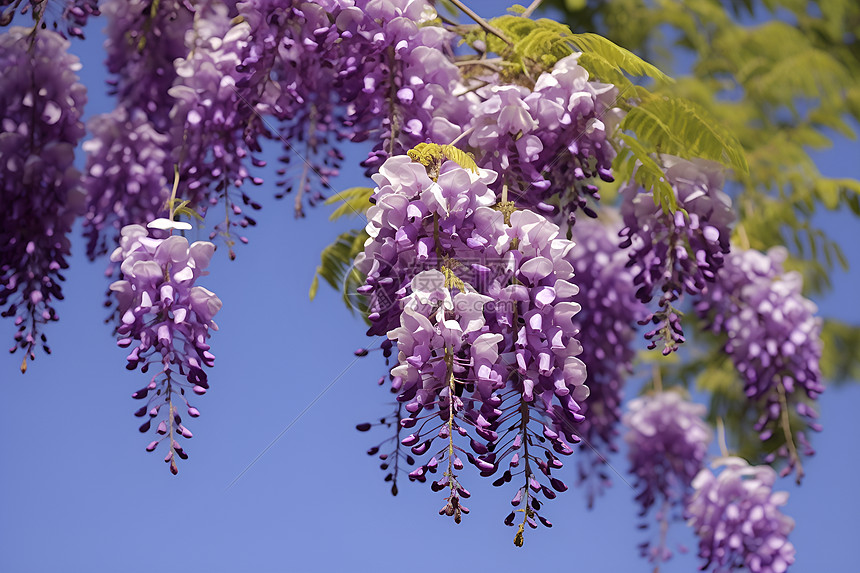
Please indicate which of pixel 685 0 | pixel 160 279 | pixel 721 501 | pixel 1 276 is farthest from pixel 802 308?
pixel 1 276

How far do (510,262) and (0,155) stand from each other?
6.15 ft

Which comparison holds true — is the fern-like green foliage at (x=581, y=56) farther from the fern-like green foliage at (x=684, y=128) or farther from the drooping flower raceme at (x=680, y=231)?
the drooping flower raceme at (x=680, y=231)

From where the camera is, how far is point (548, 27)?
8.32ft

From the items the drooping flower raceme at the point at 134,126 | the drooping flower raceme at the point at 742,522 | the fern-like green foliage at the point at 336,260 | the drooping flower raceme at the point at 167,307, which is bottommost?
the drooping flower raceme at the point at 742,522

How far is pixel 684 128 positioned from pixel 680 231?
0.96 ft

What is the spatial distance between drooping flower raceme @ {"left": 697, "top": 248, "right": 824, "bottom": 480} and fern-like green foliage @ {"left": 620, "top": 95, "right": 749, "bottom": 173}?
1.47 meters

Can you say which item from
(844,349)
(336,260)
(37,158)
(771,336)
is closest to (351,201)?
(336,260)

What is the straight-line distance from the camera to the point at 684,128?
249 centimetres

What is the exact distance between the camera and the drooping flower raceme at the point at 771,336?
366cm

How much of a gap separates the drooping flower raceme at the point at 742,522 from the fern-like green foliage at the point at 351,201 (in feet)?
7.22

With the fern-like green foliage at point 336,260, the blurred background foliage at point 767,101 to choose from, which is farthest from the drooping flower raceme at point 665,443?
the fern-like green foliage at point 336,260

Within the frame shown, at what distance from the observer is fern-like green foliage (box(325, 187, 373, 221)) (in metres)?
3.13

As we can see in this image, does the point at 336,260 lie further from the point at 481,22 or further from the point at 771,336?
the point at 771,336

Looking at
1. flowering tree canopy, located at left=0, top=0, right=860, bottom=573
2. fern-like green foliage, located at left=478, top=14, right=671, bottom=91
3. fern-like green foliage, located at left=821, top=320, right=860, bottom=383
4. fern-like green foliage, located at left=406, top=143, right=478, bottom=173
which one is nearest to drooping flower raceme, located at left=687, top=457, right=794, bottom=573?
flowering tree canopy, located at left=0, top=0, right=860, bottom=573
